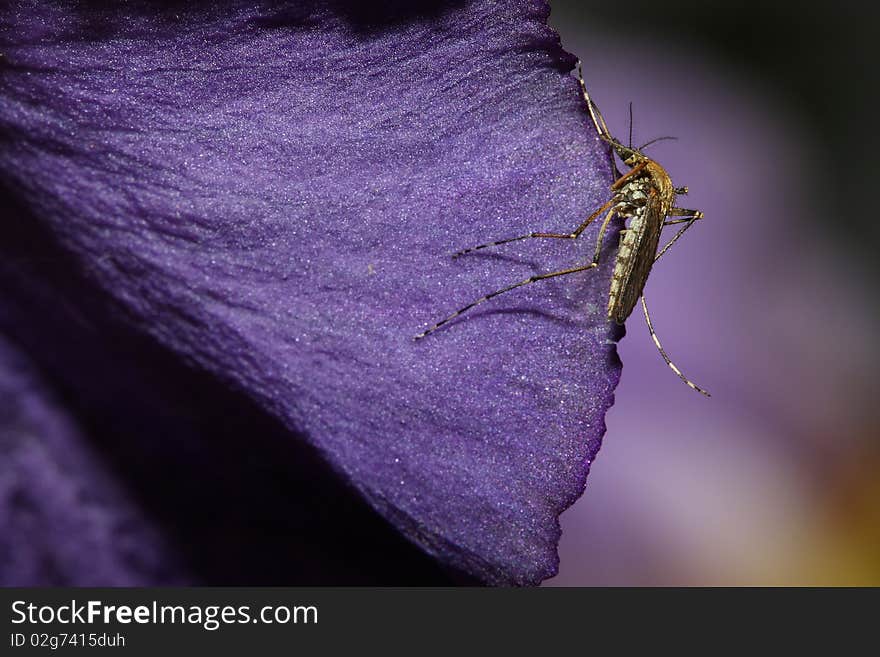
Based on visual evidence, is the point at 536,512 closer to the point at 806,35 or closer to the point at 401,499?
the point at 401,499

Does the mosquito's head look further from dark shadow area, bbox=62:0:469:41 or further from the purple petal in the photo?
the purple petal

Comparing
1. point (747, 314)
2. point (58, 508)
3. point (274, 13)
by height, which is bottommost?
point (747, 314)

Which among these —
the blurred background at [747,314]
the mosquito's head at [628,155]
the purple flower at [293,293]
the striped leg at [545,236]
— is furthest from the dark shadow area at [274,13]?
the blurred background at [747,314]

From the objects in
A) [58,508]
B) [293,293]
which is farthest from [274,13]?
[58,508]

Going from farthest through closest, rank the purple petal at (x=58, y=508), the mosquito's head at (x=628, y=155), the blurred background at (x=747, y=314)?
the blurred background at (x=747, y=314), the mosquito's head at (x=628, y=155), the purple petal at (x=58, y=508)

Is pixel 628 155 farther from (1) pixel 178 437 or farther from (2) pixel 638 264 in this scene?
(1) pixel 178 437

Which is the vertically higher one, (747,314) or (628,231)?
(628,231)

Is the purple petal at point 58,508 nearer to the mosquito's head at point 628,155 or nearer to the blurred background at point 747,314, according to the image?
the mosquito's head at point 628,155

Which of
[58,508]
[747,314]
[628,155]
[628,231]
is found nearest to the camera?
[58,508]
